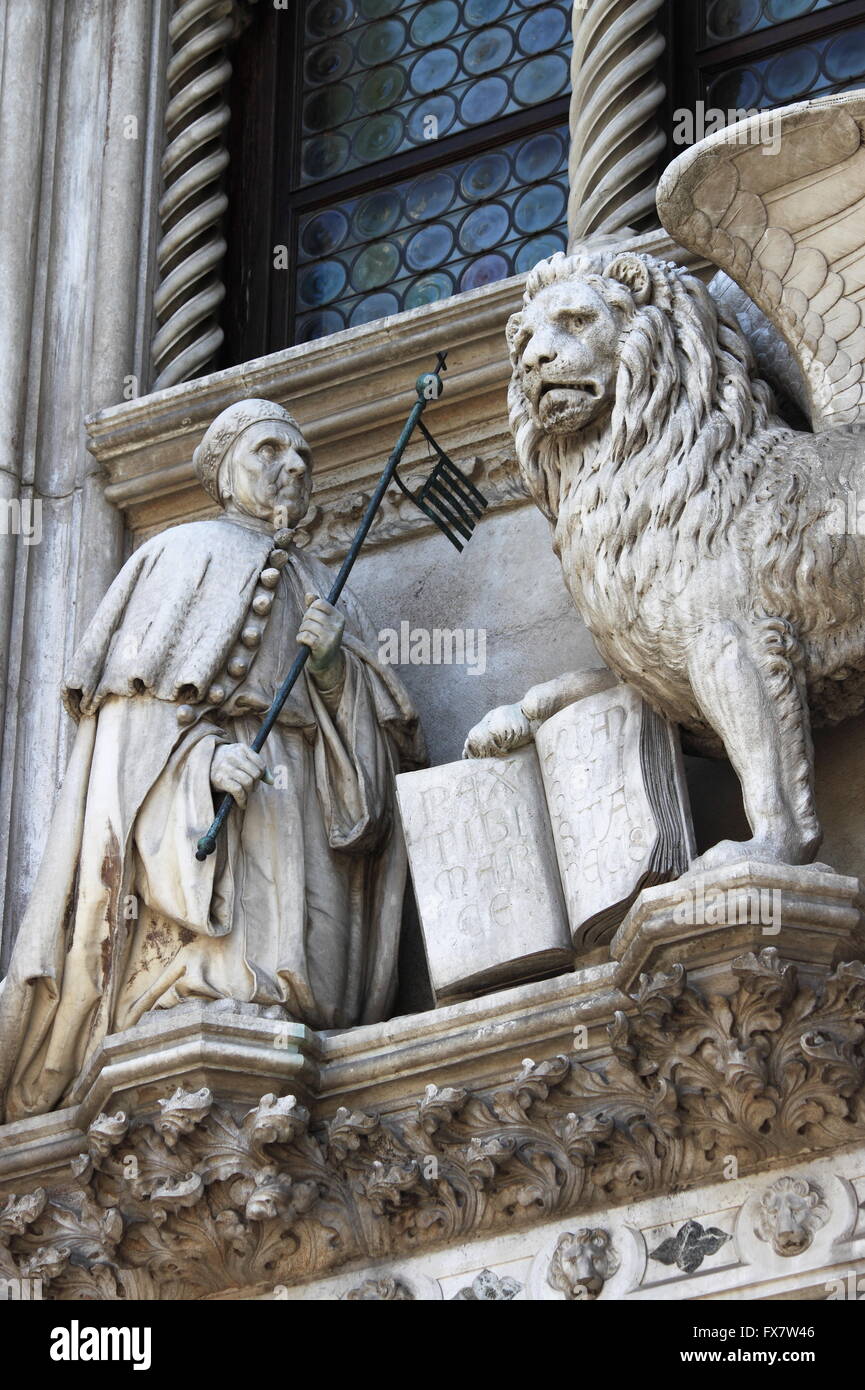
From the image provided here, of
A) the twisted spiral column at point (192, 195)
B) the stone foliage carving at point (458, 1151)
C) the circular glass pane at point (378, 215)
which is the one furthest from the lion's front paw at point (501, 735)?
the circular glass pane at point (378, 215)

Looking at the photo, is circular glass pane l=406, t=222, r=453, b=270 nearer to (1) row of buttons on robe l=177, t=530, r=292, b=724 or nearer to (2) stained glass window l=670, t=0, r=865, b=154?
(2) stained glass window l=670, t=0, r=865, b=154

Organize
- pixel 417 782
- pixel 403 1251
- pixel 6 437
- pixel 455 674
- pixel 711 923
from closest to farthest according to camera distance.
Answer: pixel 711 923 → pixel 403 1251 → pixel 417 782 → pixel 455 674 → pixel 6 437

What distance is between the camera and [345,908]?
736cm

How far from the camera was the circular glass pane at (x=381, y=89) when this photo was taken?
9.21 metres

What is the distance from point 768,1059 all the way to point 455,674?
1753mm

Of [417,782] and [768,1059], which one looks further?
[417,782]

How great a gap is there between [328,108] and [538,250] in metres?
0.94

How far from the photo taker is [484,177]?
892cm

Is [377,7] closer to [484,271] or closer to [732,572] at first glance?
[484,271]

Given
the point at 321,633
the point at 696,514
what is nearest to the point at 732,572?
the point at 696,514

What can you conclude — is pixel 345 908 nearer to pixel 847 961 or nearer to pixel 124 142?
pixel 847 961

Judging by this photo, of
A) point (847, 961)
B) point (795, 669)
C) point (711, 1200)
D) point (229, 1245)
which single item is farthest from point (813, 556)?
point (229, 1245)

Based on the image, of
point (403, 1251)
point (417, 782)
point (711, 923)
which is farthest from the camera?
point (417, 782)

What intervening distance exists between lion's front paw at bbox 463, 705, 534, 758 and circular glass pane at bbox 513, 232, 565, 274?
6.08 feet
